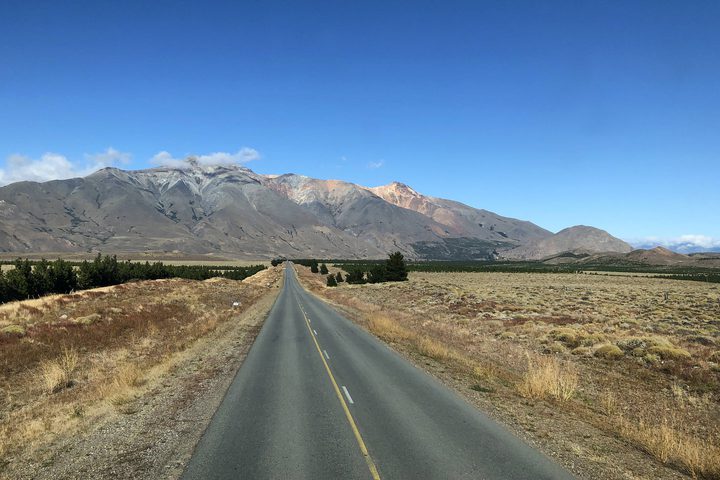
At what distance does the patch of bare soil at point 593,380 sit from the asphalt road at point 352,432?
1.04 m

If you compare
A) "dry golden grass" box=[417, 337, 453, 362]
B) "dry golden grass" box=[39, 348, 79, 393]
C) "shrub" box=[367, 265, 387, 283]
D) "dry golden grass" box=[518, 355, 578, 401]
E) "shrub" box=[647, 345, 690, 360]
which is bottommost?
→ "dry golden grass" box=[39, 348, 79, 393]

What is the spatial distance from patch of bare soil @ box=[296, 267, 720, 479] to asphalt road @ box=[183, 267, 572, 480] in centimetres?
104

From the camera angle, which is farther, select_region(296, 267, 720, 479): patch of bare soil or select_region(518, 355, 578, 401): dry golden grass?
select_region(518, 355, 578, 401): dry golden grass

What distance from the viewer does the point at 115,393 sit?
13.9m

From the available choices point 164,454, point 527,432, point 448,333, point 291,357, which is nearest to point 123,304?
point 291,357

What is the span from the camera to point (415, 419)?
37.3 feet

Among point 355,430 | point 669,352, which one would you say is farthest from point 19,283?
point 669,352

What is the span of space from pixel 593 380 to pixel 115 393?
58.8 feet

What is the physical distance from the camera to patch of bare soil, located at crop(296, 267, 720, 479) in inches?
378

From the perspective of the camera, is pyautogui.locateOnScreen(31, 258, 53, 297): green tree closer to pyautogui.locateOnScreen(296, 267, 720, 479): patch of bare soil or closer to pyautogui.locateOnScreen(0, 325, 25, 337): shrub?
pyautogui.locateOnScreen(0, 325, 25, 337): shrub

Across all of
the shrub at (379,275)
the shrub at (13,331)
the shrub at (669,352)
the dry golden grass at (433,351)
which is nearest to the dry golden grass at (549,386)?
the dry golden grass at (433,351)

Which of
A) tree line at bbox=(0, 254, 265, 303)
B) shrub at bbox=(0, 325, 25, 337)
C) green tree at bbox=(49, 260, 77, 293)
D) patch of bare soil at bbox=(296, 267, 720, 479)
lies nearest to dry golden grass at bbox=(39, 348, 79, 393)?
shrub at bbox=(0, 325, 25, 337)

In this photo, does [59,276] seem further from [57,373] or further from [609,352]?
[609,352]

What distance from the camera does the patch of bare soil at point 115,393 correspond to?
9109 millimetres
